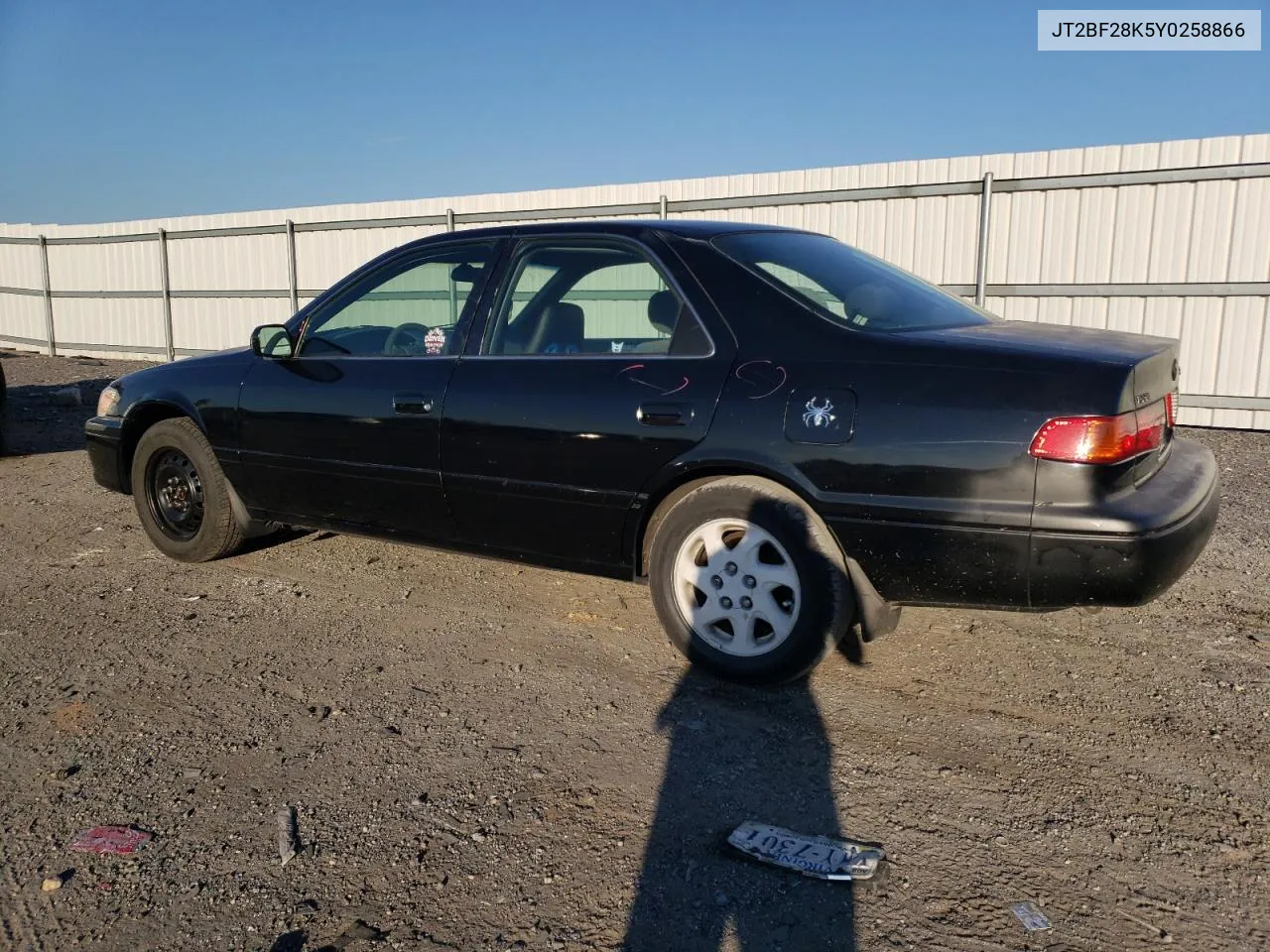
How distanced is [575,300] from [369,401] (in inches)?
38.6

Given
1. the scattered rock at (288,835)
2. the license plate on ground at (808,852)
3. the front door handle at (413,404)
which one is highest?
the front door handle at (413,404)

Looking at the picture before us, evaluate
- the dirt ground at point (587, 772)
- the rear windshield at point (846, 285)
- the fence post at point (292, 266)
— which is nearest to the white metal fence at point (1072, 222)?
the fence post at point (292, 266)

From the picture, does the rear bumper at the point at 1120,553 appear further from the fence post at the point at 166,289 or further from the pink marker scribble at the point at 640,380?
the fence post at the point at 166,289

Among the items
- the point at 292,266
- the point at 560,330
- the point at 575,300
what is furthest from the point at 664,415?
the point at 292,266

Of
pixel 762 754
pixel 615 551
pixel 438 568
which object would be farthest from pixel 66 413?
pixel 762 754

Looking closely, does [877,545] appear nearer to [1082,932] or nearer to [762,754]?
[762,754]

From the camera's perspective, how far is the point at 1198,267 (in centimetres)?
892

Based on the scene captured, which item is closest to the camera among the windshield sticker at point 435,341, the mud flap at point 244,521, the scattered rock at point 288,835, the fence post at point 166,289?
the scattered rock at point 288,835

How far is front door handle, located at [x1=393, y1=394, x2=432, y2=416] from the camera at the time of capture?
4.05 meters

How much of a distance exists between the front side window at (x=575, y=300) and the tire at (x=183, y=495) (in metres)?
1.82

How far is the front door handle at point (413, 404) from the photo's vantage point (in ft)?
13.3

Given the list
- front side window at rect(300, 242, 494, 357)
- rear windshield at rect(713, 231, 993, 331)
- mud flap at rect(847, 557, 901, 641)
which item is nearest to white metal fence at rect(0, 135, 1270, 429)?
rear windshield at rect(713, 231, 993, 331)

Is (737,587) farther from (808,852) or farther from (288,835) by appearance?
(288,835)

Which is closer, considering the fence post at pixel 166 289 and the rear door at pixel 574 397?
the rear door at pixel 574 397
